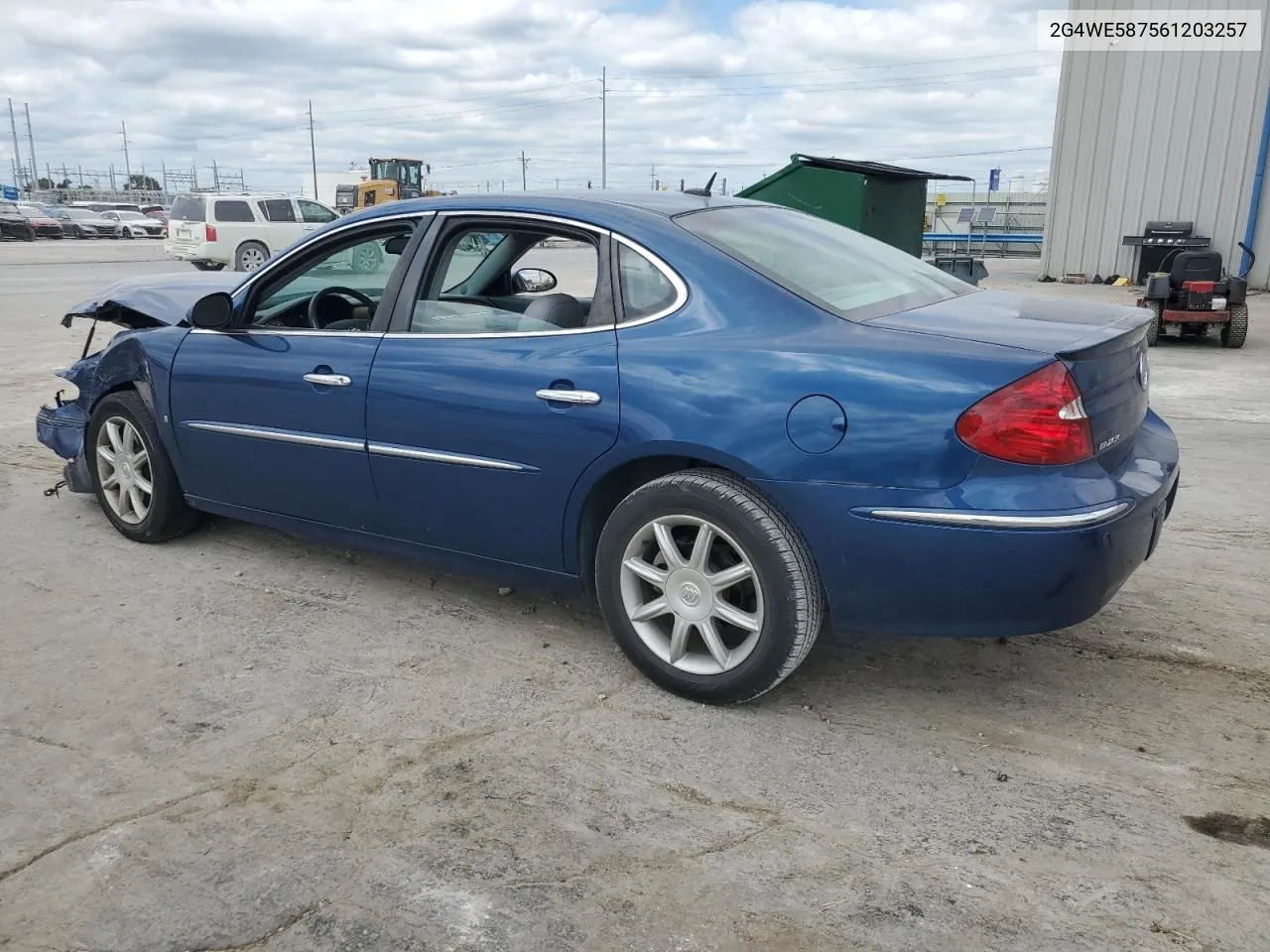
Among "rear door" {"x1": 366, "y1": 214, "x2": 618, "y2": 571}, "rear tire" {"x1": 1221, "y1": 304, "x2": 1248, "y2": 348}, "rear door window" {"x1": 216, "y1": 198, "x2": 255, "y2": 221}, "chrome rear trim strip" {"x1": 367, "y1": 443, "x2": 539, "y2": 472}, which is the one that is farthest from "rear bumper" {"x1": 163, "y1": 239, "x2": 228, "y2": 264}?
"chrome rear trim strip" {"x1": 367, "y1": 443, "x2": 539, "y2": 472}

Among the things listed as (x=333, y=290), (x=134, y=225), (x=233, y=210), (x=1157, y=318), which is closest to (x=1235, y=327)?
(x=1157, y=318)

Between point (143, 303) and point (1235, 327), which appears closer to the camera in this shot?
point (143, 303)

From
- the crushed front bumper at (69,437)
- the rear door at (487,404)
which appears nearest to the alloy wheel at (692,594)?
the rear door at (487,404)

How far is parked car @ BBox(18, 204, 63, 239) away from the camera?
41.2 meters

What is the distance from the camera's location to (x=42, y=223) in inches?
1634

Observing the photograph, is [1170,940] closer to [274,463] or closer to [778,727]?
[778,727]

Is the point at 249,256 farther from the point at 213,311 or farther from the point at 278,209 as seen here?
the point at 213,311

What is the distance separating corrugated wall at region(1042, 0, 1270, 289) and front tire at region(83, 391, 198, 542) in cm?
1953

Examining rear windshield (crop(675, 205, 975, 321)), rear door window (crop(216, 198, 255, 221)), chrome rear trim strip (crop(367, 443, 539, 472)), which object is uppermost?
rear door window (crop(216, 198, 255, 221))

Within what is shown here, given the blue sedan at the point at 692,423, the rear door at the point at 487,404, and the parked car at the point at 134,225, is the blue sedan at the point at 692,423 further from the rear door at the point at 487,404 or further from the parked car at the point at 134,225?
the parked car at the point at 134,225

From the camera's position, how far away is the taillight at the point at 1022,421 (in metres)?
2.70

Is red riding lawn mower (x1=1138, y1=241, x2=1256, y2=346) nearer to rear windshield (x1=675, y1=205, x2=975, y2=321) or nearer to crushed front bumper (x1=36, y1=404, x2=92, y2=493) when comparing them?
rear windshield (x1=675, y1=205, x2=975, y2=321)

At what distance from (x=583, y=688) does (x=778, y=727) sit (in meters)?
0.65

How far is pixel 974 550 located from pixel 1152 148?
20084mm
